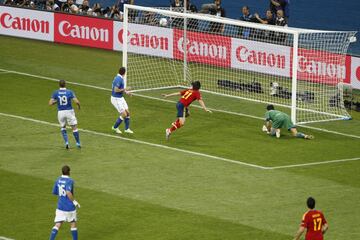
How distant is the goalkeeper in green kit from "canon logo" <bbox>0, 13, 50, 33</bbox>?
755 inches

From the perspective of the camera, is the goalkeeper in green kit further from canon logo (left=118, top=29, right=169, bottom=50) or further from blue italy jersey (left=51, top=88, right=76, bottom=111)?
canon logo (left=118, top=29, right=169, bottom=50)

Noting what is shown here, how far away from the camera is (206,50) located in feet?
154

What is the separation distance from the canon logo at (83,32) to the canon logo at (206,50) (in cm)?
619

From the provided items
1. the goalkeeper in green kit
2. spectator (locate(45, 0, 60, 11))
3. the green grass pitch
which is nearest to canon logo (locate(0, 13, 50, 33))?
spectator (locate(45, 0, 60, 11))

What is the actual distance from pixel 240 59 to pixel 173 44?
4061mm

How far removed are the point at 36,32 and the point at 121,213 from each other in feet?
Answer: 89.3

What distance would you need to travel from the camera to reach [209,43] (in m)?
47.0

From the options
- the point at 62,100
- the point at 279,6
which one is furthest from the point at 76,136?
the point at 279,6

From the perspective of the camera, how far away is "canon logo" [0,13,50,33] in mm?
54438

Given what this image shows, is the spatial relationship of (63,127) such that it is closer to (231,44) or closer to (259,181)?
(259,181)

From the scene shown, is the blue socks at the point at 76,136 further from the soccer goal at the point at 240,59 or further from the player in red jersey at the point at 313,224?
the player in red jersey at the point at 313,224

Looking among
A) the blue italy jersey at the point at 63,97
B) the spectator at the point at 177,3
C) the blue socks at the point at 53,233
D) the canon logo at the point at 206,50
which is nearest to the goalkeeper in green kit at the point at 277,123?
the blue italy jersey at the point at 63,97

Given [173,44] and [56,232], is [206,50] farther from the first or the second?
[56,232]

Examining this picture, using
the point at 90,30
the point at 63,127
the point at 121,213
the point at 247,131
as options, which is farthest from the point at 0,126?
the point at 90,30
